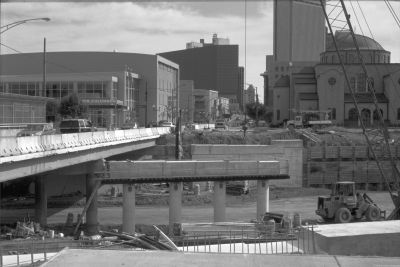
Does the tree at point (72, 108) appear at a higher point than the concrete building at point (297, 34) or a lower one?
lower

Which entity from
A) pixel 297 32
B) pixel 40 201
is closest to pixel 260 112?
pixel 297 32

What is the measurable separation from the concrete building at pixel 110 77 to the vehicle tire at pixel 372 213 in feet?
281

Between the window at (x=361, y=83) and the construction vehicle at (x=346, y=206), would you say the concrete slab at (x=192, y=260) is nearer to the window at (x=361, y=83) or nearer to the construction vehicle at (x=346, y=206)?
the construction vehicle at (x=346, y=206)

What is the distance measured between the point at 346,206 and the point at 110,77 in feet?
293

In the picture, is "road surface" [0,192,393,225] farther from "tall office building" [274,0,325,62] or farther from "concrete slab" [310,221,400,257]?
"tall office building" [274,0,325,62]

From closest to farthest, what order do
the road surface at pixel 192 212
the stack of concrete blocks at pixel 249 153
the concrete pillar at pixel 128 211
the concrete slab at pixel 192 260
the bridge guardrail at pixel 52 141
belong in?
the concrete slab at pixel 192 260 → the bridge guardrail at pixel 52 141 → the concrete pillar at pixel 128 211 → the road surface at pixel 192 212 → the stack of concrete blocks at pixel 249 153

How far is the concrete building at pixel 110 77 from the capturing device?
119 metres

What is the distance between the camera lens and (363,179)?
67.6 m

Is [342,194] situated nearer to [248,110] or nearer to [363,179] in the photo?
[363,179]

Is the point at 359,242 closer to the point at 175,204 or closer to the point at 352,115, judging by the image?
the point at 175,204

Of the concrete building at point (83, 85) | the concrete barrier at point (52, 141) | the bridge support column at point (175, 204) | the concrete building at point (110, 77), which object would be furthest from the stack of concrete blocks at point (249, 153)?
the concrete building at point (83, 85)

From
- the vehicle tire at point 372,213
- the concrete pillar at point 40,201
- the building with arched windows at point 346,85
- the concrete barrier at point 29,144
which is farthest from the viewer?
the building with arched windows at point 346,85

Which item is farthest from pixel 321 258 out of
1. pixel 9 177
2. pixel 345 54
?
pixel 345 54

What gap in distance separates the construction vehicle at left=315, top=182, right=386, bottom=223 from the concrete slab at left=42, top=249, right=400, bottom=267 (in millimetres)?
20610
